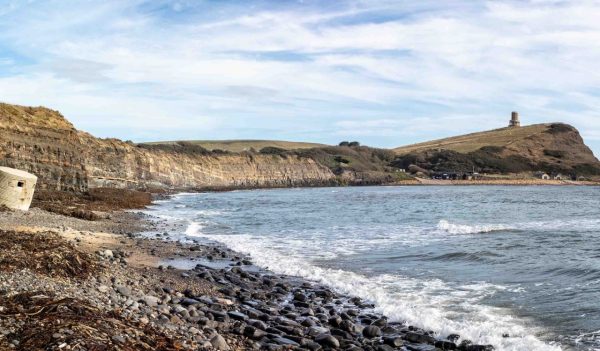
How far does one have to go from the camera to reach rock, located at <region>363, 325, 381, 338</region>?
956 cm

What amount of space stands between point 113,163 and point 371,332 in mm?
68727

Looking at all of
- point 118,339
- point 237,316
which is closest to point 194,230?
point 237,316

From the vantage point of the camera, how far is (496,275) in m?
15.3

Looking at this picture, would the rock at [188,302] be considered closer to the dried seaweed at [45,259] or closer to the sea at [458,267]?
the dried seaweed at [45,259]

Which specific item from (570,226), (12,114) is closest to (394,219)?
(570,226)

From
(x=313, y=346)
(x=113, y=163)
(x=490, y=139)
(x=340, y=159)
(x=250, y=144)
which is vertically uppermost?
(x=490, y=139)

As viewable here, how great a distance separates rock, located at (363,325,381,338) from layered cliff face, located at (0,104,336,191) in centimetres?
2879

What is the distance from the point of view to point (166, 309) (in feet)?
30.9

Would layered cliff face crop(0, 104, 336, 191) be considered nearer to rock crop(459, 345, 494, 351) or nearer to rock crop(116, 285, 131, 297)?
rock crop(116, 285, 131, 297)

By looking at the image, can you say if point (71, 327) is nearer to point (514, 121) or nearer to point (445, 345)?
point (445, 345)

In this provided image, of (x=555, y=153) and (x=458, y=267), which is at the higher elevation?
(x=555, y=153)

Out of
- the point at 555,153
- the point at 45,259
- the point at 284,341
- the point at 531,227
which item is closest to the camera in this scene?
the point at 284,341

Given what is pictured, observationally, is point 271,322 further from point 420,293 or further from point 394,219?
point 394,219

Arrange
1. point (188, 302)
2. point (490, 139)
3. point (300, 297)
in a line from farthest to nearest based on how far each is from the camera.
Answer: point (490, 139) < point (300, 297) < point (188, 302)
